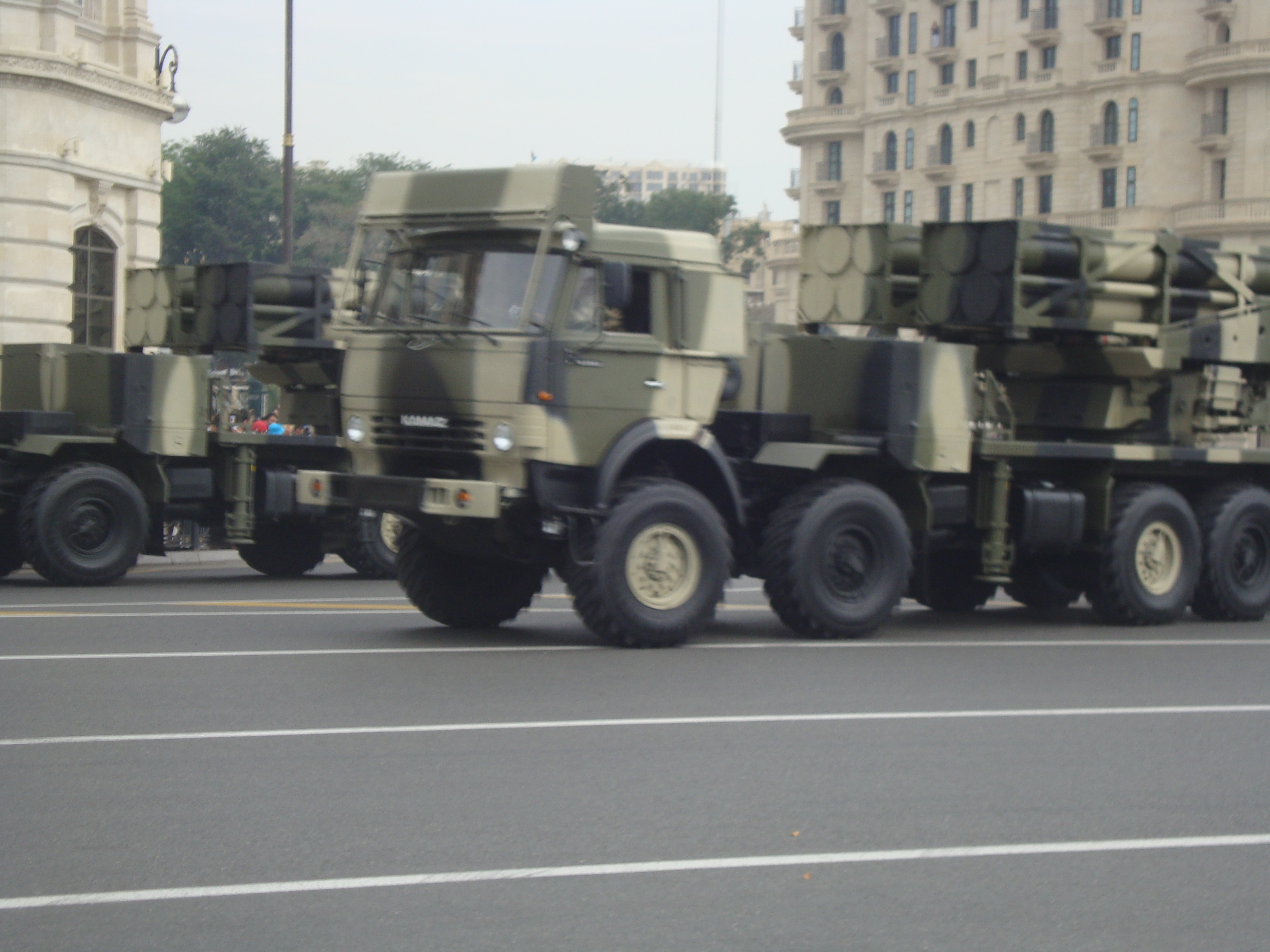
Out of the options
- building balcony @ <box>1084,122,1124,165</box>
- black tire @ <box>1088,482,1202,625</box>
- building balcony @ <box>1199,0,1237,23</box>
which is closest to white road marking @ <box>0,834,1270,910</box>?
black tire @ <box>1088,482,1202,625</box>

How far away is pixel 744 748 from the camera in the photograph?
340 inches

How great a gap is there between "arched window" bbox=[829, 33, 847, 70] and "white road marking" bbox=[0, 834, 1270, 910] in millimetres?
103122

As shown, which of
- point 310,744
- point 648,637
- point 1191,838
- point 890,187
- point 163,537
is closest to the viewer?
point 1191,838

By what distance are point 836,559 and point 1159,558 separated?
11.5 feet

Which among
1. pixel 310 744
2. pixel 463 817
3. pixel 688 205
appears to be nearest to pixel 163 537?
pixel 310 744

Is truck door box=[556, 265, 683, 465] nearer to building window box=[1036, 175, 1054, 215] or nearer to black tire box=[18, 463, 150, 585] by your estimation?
black tire box=[18, 463, 150, 585]

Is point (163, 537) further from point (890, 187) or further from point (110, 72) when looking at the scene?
point (890, 187)

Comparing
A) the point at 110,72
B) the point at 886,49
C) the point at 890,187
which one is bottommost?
the point at 110,72

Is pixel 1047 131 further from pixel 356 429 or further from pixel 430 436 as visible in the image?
pixel 430 436

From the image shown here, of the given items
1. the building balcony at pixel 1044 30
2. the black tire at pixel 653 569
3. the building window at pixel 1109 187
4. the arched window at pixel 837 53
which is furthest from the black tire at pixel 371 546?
the arched window at pixel 837 53

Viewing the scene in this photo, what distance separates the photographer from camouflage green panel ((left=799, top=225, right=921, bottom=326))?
15.3 m

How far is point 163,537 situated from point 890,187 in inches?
3362

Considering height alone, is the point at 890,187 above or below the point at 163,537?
above

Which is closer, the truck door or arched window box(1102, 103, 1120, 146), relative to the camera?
the truck door
